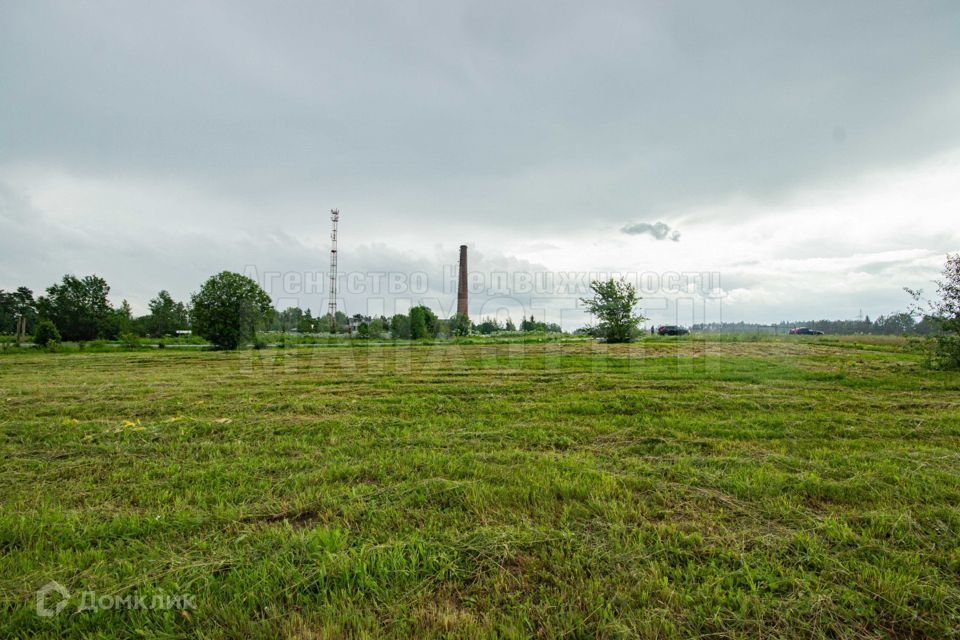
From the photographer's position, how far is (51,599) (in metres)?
2.20

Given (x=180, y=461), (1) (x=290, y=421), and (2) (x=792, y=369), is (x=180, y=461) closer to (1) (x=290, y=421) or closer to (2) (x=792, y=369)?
(1) (x=290, y=421)

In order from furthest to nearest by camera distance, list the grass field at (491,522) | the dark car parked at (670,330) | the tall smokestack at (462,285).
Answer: the tall smokestack at (462,285) → the dark car parked at (670,330) → the grass field at (491,522)

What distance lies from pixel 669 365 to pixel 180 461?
39.4 ft

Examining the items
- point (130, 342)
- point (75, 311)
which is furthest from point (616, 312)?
point (75, 311)

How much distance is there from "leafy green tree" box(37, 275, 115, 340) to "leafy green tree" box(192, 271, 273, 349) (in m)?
29.0

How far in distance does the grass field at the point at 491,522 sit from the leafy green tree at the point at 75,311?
168 ft

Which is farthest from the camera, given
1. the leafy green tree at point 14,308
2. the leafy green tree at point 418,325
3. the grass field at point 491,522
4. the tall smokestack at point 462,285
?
the leafy green tree at point 14,308

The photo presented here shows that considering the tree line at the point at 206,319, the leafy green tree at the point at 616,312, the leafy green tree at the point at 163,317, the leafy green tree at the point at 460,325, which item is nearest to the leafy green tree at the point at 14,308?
the tree line at the point at 206,319

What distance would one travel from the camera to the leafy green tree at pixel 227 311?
24.8m

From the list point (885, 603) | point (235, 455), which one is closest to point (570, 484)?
point (885, 603)

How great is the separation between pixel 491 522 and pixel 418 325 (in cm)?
Result: 3422

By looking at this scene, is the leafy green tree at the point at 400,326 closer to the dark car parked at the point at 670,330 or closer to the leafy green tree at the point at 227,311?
the leafy green tree at the point at 227,311

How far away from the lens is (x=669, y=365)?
11.8 m

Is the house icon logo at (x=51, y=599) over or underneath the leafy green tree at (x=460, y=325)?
underneath
